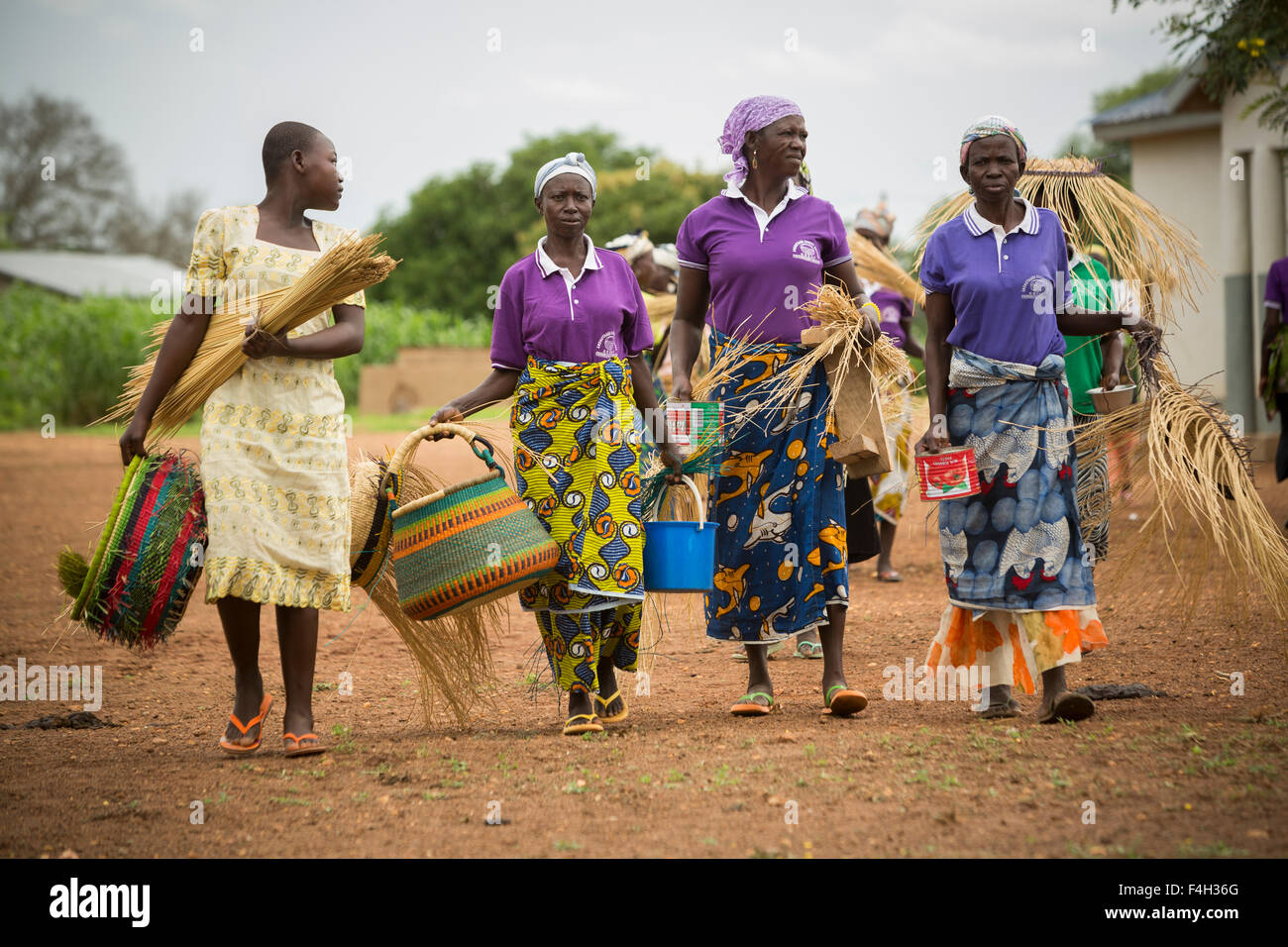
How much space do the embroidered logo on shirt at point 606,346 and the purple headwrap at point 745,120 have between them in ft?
2.46

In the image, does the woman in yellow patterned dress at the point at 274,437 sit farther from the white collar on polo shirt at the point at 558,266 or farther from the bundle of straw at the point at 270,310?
the white collar on polo shirt at the point at 558,266

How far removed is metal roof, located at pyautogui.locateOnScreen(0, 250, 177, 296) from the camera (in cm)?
4834

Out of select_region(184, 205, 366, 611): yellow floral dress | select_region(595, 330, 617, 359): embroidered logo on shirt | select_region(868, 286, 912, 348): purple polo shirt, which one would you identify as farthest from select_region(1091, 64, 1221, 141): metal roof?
select_region(184, 205, 366, 611): yellow floral dress

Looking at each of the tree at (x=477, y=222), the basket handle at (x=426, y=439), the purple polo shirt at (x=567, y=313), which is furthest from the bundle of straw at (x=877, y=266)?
the tree at (x=477, y=222)

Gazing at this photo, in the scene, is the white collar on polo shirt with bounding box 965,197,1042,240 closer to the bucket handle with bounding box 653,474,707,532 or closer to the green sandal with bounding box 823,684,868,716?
the bucket handle with bounding box 653,474,707,532

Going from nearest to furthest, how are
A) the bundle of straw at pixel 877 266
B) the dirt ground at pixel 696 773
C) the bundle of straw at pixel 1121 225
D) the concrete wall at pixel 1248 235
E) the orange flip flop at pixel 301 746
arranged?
the dirt ground at pixel 696 773
the orange flip flop at pixel 301 746
the bundle of straw at pixel 1121 225
the bundle of straw at pixel 877 266
the concrete wall at pixel 1248 235

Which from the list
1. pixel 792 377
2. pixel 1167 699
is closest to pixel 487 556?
pixel 792 377

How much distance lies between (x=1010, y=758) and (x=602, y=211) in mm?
36625

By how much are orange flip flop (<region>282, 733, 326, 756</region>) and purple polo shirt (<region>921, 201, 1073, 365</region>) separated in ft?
8.27

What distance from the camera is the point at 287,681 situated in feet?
13.9

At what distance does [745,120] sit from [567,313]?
0.97 meters

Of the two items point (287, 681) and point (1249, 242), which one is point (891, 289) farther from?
point (1249, 242)

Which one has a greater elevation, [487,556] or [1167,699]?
[487,556]

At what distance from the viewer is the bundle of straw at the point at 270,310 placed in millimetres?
4066
